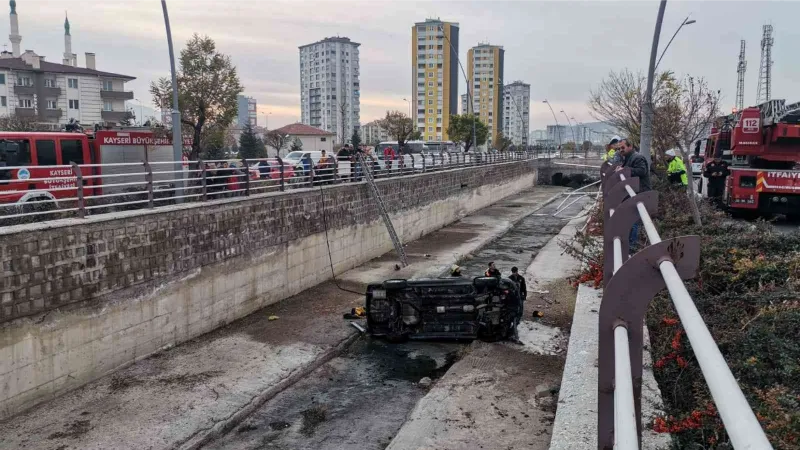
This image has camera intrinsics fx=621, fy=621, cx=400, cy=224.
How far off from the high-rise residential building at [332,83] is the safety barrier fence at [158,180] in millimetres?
123287

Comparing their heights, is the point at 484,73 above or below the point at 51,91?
above

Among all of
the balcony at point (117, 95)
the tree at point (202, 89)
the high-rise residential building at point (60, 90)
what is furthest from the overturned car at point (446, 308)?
the balcony at point (117, 95)

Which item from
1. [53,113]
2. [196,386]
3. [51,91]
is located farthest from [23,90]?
[196,386]

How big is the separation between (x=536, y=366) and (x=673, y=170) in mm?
10155

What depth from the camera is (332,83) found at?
15188 centimetres

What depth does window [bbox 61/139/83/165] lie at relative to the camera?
1591 cm

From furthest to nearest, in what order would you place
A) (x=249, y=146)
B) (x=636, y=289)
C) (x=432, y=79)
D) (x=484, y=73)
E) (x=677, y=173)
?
1. (x=484, y=73)
2. (x=432, y=79)
3. (x=249, y=146)
4. (x=677, y=173)
5. (x=636, y=289)

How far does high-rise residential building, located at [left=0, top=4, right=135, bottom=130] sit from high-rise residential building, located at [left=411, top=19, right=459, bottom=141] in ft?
245

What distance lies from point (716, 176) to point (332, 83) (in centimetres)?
13819

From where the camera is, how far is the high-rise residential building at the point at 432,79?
12694 centimetres

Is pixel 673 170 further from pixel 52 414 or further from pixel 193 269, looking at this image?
pixel 52 414

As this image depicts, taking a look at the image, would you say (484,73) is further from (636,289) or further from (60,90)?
(636,289)

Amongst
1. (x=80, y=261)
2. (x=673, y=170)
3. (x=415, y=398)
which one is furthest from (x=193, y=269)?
(x=673, y=170)

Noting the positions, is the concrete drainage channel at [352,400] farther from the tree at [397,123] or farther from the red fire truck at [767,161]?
the tree at [397,123]
